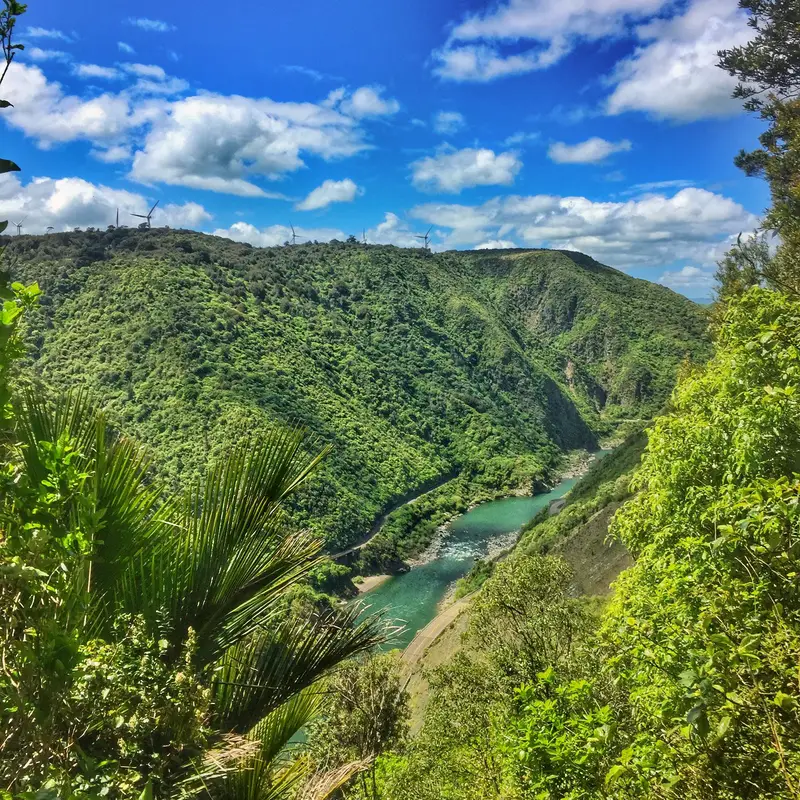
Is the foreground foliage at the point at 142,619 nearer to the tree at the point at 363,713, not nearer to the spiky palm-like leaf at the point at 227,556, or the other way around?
the spiky palm-like leaf at the point at 227,556

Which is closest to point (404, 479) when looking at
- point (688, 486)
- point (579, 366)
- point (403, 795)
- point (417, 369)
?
point (417, 369)

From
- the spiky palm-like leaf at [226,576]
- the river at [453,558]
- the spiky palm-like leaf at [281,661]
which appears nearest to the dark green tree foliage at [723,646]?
the spiky palm-like leaf at [281,661]

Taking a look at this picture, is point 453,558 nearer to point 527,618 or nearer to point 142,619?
point 527,618

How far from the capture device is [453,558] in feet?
185

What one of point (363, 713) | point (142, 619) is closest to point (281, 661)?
point (142, 619)

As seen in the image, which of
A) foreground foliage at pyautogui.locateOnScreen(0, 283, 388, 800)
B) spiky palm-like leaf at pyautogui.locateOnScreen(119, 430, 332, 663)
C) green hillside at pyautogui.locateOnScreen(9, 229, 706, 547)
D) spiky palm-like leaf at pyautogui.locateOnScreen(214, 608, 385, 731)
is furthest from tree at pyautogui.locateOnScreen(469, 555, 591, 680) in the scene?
green hillside at pyautogui.locateOnScreen(9, 229, 706, 547)

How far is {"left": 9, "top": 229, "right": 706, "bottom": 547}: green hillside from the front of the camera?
55.4 metres

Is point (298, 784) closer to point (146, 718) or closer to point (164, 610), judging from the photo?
point (164, 610)

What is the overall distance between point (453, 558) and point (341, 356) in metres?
40.7

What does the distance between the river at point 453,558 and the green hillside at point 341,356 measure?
6197 mm

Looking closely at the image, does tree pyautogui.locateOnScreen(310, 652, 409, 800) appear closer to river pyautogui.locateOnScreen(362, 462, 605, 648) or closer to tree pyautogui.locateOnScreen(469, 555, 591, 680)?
tree pyautogui.locateOnScreen(469, 555, 591, 680)

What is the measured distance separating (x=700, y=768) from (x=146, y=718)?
2.30 m

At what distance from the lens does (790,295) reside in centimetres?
749

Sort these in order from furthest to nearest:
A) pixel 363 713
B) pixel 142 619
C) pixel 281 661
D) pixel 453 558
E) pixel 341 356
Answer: pixel 341 356 → pixel 453 558 → pixel 363 713 → pixel 281 661 → pixel 142 619
